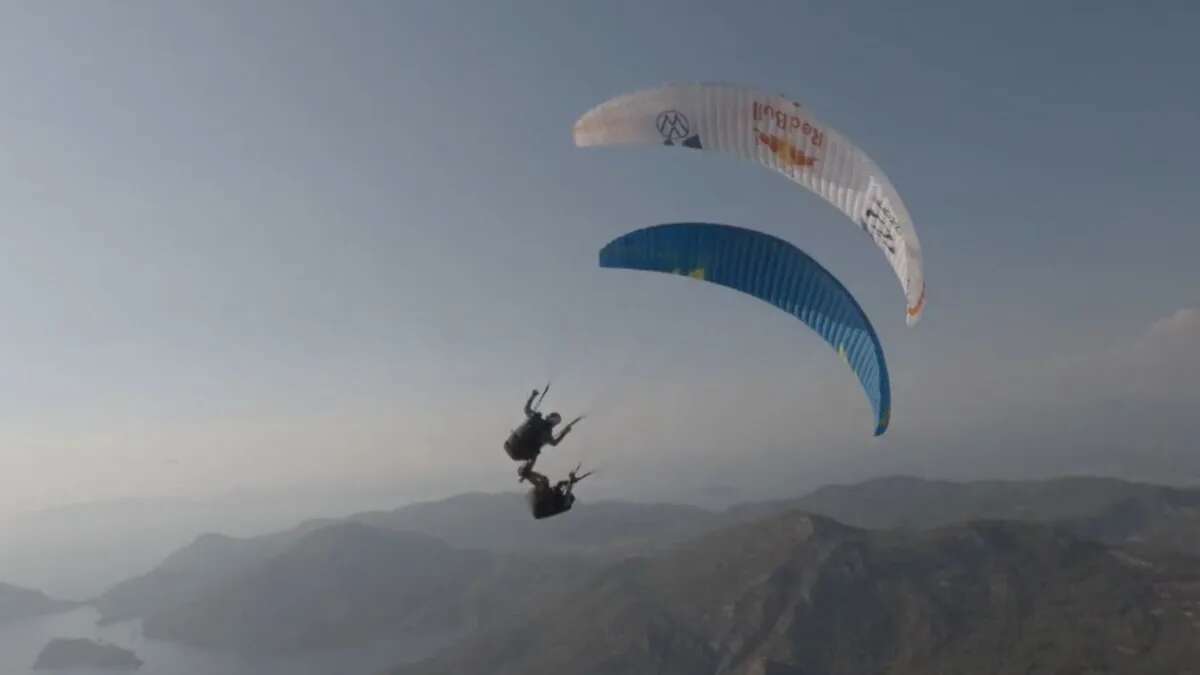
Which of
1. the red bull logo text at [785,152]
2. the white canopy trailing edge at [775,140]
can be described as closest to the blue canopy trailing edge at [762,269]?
the white canopy trailing edge at [775,140]

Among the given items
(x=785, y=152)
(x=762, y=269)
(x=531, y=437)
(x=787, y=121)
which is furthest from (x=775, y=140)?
(x=531, y=437)

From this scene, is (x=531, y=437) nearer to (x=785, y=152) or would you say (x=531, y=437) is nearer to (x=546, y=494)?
(x=546, y=494)

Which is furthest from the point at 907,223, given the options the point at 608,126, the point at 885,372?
the point at 608,126

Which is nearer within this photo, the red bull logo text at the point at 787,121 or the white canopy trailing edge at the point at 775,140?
the white canopy trailing edge at the point at 775,140

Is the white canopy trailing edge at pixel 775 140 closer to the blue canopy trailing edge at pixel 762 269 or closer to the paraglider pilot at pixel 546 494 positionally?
the blue canopy trailing edge at pixel 762 269

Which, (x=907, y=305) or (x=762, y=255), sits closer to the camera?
(x=907, y=305)

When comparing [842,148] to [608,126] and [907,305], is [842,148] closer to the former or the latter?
[907,305]

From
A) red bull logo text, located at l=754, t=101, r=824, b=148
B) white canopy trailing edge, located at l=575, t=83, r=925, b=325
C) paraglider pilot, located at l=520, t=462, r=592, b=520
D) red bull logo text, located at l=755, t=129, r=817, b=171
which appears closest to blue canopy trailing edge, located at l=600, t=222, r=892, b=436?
white canopy trailing edge, located at l=575, t=83, r=925, b=325
